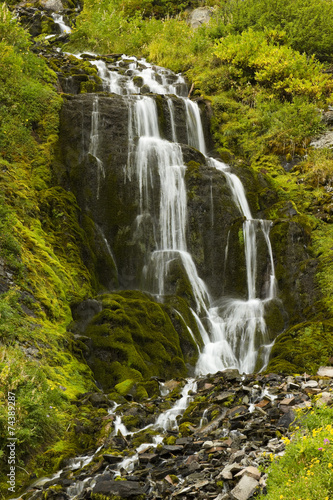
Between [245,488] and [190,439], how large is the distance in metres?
2.13

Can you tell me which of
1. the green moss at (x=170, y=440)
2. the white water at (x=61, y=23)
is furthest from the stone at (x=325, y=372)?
the white water at (x=61, y=23)

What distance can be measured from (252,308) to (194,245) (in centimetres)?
326

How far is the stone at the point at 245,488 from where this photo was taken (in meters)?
4.27

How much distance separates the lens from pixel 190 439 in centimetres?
637

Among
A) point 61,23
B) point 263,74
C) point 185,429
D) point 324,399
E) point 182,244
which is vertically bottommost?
point 185,429

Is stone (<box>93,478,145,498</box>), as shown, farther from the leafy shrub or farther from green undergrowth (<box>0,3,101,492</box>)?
the leafy shrub

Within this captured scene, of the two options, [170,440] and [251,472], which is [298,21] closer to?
[170,440]

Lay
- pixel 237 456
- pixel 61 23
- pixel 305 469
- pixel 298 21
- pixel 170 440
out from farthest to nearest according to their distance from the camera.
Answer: pixel 61 23 → pixel 298 21 → pixel 170 440 → pixel 237 456 → pixel 305 469

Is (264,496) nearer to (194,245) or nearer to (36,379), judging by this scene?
(36,379)

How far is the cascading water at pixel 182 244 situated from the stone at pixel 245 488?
672 cm

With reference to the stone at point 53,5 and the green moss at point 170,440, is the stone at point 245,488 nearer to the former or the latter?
the green moss at point 170,440

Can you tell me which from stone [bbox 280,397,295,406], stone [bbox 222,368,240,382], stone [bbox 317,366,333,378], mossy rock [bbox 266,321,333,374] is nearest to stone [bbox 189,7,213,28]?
mossy rock [bbox 266,321,333,374]

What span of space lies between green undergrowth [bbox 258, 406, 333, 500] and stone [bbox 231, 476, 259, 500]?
0.20 m

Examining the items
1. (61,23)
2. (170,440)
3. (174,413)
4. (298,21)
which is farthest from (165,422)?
(61,23)
